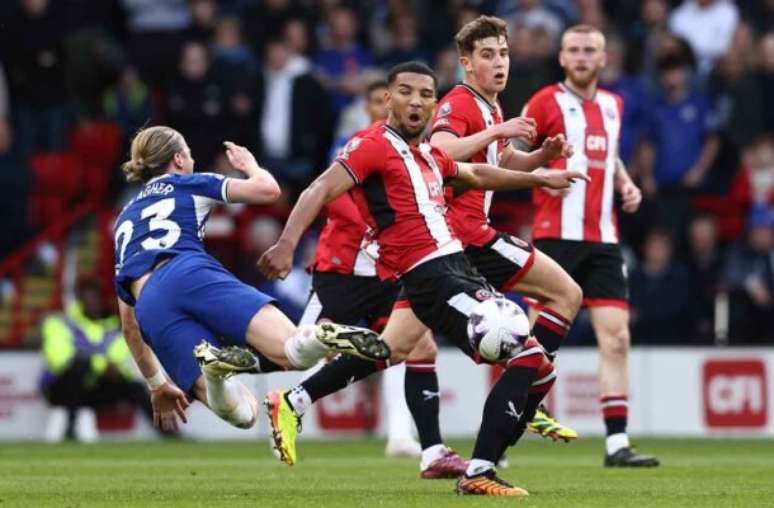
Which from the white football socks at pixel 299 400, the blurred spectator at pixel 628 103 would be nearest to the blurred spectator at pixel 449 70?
the blurred spectator at pixel 628 103

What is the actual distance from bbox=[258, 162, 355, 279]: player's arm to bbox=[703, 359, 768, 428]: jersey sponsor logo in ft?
29.8

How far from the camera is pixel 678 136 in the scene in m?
20.2

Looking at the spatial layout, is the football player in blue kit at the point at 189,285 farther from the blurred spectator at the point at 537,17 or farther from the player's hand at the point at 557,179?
the blurred spectator at the point at 537,17

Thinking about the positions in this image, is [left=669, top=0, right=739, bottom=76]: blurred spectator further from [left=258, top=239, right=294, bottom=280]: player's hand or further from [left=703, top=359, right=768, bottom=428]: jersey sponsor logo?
[left=258, top=239, right=294, bottom=280]: player's hand

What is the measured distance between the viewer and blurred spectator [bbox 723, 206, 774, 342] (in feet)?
62.2

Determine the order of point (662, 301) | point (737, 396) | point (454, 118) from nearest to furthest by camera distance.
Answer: point (454, 118) → point (737, 396) → point (662, 301)

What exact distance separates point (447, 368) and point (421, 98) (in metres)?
8.44

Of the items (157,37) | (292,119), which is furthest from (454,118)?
(157,37)

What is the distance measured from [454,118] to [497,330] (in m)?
2.08

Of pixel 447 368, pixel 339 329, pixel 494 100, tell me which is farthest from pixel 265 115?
pixel 339 329

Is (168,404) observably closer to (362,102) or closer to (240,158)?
(240,158)

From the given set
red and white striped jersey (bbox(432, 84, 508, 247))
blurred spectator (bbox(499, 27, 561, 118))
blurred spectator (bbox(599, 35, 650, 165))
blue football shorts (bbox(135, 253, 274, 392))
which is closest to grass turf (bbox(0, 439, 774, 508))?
blue football shorts (bbox(135, 253, 274, 392))

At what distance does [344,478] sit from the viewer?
12.2 metres

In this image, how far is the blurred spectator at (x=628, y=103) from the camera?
20.2 m
